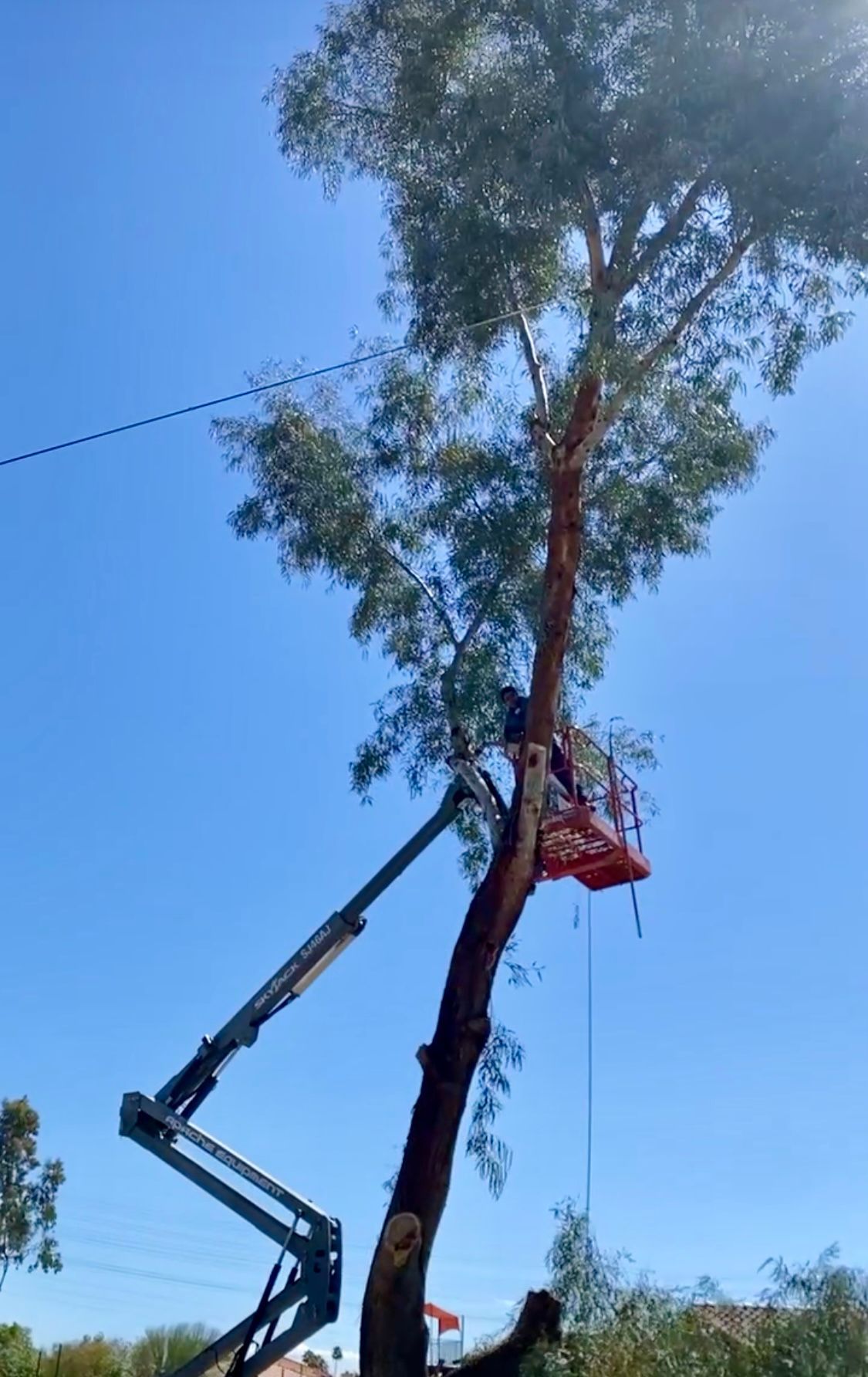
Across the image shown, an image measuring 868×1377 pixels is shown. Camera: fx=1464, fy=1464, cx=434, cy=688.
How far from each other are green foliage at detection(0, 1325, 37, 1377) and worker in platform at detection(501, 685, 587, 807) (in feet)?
72.0

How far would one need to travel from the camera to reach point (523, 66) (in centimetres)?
1323

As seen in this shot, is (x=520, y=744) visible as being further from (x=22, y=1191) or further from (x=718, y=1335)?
(x=22, y=1191)

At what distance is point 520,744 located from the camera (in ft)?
40.2

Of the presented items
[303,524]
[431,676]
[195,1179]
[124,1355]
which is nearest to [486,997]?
[195,1179]

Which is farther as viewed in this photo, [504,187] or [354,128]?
[354,128]

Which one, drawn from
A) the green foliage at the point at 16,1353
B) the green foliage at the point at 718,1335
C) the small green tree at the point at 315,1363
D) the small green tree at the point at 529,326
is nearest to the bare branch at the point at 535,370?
the small green tree at the point at 529,326

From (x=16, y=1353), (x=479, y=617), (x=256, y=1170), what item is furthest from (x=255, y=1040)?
(x=16, y=1353)

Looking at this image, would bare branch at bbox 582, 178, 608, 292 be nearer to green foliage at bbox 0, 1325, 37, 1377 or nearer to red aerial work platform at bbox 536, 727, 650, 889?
red aerial work platform at bbox 536, 727, 650, 889

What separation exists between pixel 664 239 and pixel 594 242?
0.62 meters

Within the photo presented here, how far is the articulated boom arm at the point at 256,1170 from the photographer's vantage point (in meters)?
11.2

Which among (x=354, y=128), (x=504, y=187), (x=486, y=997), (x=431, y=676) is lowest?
(x=486, y=997)

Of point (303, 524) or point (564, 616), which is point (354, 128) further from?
point (564, 616)

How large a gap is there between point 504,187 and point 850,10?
320cm

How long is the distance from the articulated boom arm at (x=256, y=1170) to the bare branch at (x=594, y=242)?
463 cm
